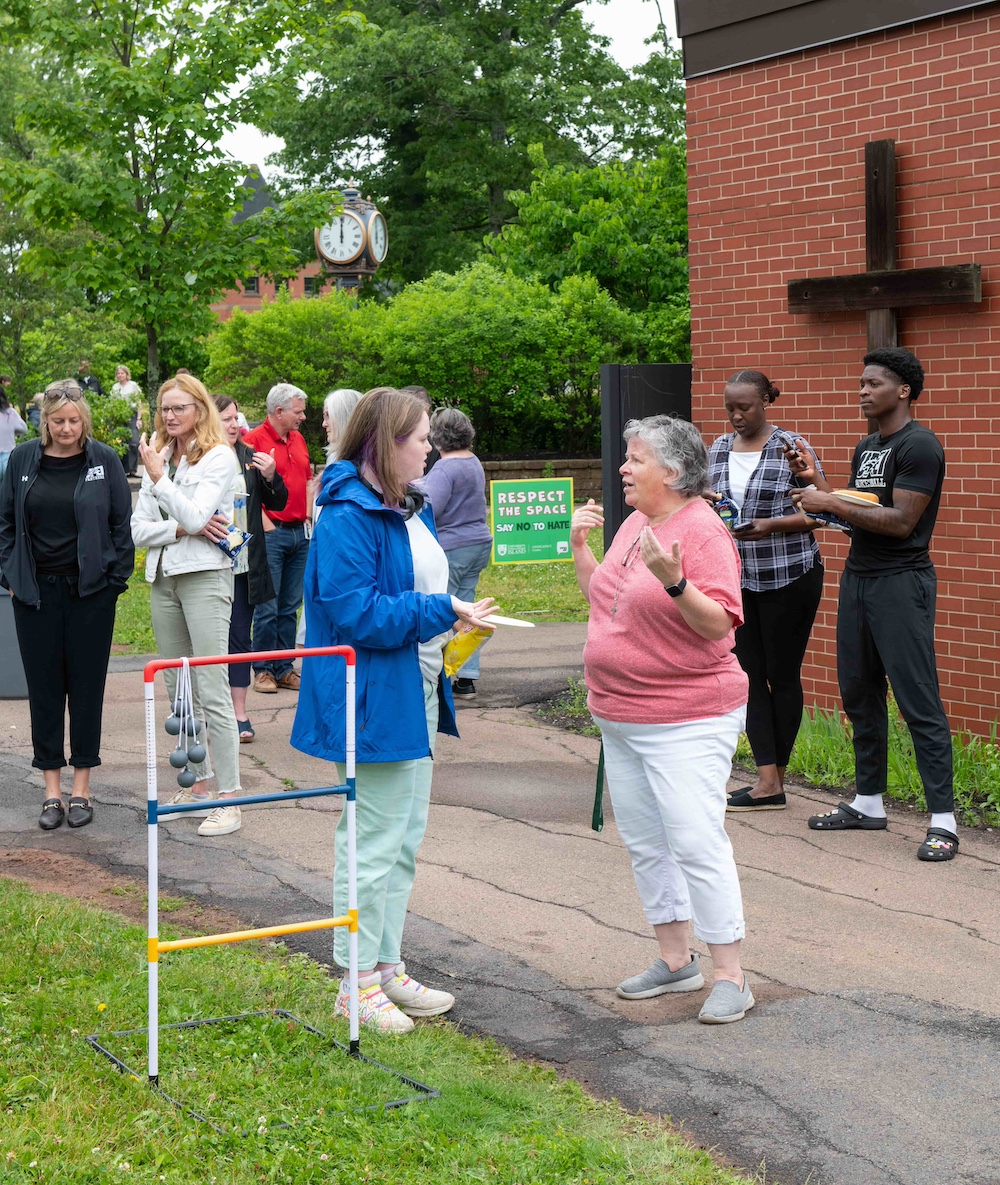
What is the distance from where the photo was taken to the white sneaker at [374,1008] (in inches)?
184

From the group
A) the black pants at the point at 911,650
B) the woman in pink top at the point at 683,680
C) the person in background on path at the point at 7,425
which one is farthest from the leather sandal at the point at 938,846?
the person in background on path at the point at 7,425

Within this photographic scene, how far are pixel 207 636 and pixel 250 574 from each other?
6.53 ft

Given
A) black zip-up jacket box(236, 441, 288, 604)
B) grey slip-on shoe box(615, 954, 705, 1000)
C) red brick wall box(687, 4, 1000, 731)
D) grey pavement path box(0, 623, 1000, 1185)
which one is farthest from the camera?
black zip-up jacket box(236, 441, 288, 604)

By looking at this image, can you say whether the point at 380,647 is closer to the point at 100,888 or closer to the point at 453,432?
the point at 100,888

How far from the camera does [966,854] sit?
263 inches

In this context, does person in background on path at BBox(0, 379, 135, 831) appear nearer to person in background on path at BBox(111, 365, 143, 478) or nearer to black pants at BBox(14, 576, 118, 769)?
black pants at BBox(14, 576, 118, 769)

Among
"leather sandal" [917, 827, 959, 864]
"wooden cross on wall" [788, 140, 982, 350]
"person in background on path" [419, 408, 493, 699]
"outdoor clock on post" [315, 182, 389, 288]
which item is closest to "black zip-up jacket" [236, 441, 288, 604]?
"person in background on path" [419, 408, 493, 699]

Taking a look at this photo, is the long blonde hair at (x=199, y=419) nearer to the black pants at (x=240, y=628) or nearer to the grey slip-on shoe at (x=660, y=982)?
the black pants at (x=240, y=628)

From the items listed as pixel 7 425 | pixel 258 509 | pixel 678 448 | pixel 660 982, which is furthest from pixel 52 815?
pixel 7 425

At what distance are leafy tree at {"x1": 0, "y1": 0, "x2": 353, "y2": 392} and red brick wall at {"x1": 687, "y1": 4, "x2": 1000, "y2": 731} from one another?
22.2ft

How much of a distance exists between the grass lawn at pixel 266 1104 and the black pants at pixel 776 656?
123 inches

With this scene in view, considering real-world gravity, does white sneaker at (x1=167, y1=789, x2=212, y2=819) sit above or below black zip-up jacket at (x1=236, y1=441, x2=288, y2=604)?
below

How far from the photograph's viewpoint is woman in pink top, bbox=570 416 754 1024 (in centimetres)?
469

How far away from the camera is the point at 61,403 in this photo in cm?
705
